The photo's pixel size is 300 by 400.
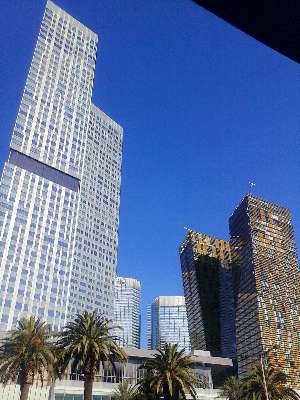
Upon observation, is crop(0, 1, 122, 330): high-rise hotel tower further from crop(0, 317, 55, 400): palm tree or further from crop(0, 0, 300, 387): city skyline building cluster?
crop(0, 317, 55, 400): palm tree

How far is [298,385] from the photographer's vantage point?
159 meters

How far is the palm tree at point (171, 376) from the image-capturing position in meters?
44.6

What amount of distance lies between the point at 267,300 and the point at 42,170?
108 m

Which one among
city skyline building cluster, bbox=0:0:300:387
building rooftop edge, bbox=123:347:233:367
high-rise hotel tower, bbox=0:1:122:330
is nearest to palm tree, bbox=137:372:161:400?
building rooftop edge, bbox=123:347:233:367

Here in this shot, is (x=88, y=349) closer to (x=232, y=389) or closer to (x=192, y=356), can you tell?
(x=232, y=389)

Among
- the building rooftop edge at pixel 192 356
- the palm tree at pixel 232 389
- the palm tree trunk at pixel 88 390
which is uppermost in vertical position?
the building rooftop edge at pixel 192 356

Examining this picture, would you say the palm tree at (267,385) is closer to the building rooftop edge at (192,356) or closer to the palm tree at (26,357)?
the palm tree at (26,357)

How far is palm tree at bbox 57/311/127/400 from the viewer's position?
42656mm

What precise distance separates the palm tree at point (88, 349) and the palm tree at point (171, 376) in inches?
158

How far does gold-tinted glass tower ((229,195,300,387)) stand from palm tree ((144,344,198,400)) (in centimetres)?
12751

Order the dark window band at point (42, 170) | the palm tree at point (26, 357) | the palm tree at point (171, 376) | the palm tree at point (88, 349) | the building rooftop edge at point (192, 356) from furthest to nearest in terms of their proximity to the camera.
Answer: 1. the dark window band at point (42, 170)
2. the building rooftop edge at point (192, 356)
3. the palm tree at point (171, 376)
4. the palm tree at point (26, 357)
5. the palm tree at point (88, 349)

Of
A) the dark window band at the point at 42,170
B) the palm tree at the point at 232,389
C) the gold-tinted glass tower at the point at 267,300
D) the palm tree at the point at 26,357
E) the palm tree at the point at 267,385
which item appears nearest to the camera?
the palm tree at the point at 26,357

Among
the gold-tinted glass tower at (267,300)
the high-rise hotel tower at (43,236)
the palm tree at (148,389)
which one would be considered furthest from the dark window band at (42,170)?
the palm tree at (148,389)

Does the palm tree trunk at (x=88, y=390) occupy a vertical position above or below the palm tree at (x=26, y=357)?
below
